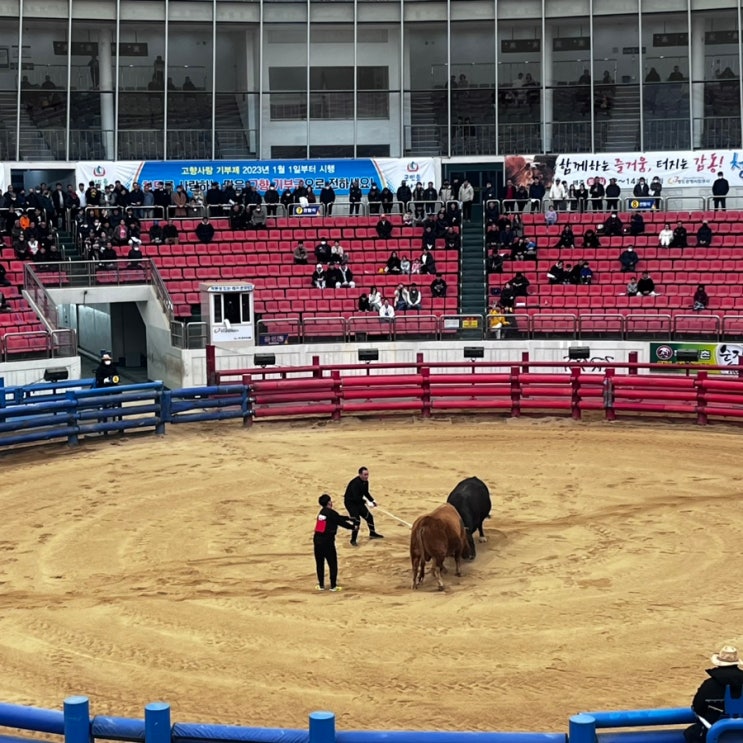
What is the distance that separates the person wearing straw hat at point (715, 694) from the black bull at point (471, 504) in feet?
24.1

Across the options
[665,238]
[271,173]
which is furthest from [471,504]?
[271,173]

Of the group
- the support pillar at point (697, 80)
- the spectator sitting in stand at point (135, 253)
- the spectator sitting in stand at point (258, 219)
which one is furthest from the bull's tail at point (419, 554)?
the support pillar at point (697, 80)

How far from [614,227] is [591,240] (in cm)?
113

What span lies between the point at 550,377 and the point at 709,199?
17.2 m

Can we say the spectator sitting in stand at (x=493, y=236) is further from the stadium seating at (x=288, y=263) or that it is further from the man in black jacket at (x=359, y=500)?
the man in black jacket at (x=359, y=500)

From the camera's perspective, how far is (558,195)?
42.5 m

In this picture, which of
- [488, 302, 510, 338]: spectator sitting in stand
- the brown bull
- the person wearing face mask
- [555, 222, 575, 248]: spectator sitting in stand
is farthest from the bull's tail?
[555, 222, 575, 248]: spectator sitting in stand

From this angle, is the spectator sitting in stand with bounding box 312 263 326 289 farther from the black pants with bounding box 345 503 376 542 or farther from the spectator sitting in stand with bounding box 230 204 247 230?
the black pants with bounding box 345 503 376 542

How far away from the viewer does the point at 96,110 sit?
45281 millimetres

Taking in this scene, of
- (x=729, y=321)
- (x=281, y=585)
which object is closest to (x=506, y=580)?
(x=281, y=585)

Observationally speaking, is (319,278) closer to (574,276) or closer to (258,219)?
(258,219)

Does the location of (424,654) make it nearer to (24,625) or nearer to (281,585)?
(281,585)

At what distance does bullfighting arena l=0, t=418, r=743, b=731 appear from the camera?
12.8 metres

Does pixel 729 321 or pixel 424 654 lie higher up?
pixel 729 321
